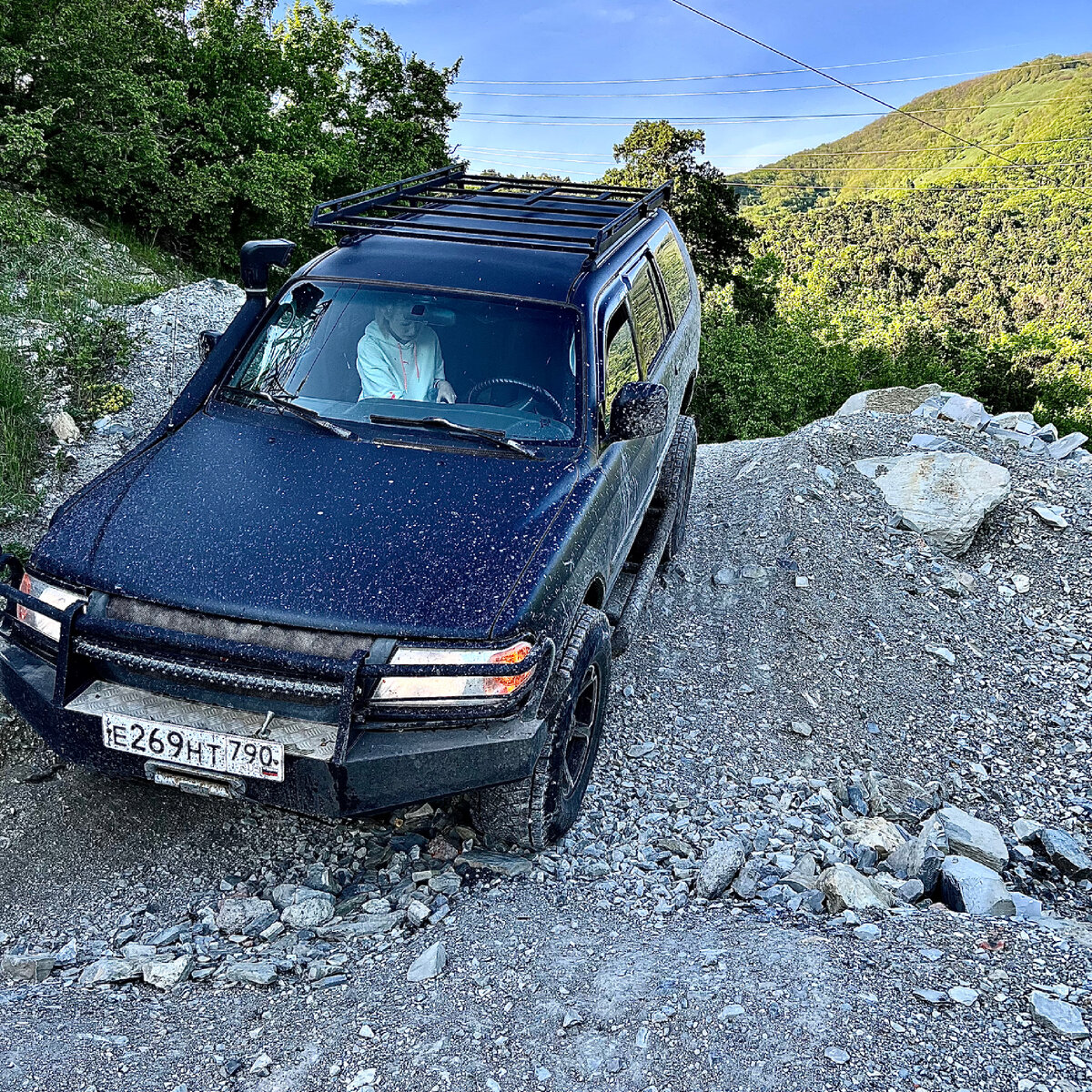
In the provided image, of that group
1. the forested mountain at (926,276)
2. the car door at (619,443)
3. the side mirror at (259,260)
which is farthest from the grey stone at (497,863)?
the forested mountain at (926,276)

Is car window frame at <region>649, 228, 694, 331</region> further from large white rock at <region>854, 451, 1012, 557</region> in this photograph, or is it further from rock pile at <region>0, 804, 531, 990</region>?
rock pile at <region>0, 804, 531, 990</region>

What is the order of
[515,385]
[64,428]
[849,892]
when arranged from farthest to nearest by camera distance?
[64,428], [515,385], [849,892]

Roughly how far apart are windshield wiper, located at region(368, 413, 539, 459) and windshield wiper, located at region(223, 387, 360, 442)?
166mm

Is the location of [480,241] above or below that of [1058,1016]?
above

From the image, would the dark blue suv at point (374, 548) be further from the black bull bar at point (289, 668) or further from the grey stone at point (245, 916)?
the grey stone at point (245, 916)

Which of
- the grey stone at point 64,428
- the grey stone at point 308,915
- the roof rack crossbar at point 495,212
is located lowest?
the grey stone at point 308,915

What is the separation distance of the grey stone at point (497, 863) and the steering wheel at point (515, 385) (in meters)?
1.99

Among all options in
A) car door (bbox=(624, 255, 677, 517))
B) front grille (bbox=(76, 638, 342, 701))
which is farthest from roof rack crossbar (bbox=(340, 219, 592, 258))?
front grille (bbox=(76, 638, 342, 701))

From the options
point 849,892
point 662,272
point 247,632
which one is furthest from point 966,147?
point 247,632

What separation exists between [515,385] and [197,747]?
7.14 feet

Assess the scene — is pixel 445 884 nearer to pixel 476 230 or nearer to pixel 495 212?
pixel 476 230

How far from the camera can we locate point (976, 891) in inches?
160

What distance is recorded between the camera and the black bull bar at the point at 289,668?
10.1 ft

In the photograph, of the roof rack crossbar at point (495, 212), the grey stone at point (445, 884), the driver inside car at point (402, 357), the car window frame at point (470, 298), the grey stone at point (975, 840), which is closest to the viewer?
the grey stone at point (445, 884)
